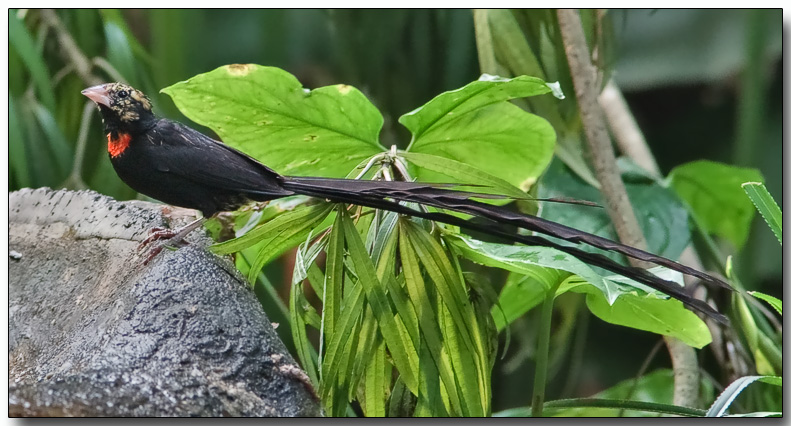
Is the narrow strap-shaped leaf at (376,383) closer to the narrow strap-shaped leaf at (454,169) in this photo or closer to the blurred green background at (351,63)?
the narrow strap-shaped leaf at (454,169)

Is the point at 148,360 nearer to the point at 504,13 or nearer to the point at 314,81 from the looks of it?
the point at 504,13

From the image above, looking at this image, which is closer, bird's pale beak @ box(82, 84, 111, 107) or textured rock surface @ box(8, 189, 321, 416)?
textured rock surface @ box(8, 189, 321, 416)

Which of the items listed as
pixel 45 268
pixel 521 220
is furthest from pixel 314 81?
pixel 521 220

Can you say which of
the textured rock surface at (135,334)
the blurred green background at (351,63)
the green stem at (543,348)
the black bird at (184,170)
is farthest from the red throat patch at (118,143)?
the green stem at (543,348)

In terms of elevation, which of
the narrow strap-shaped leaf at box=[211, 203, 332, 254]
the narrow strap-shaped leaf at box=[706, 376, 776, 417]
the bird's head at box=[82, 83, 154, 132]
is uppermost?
the bird's head at box=[82, 83, 154, 132]

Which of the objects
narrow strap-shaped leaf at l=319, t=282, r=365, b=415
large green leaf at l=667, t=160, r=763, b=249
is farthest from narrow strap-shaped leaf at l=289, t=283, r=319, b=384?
large green leaf at l=667, t=160, r=763, b=249

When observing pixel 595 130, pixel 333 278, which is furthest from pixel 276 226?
pixel 595 130

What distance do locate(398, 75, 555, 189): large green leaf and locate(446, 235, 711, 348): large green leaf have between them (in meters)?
0.20

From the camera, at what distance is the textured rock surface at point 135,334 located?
85 cm

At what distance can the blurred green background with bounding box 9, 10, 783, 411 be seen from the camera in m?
1.35

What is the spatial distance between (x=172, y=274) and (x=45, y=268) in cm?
33

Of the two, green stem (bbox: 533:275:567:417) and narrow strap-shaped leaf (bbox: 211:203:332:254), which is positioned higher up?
narrow strap-shaped leaf (bbox: 211:203:332:254)

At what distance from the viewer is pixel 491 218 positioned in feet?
3.01

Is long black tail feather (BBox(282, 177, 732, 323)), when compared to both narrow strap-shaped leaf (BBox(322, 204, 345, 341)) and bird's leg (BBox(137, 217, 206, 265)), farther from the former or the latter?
bird's leg (BBox(137, 217, 206, 265))
